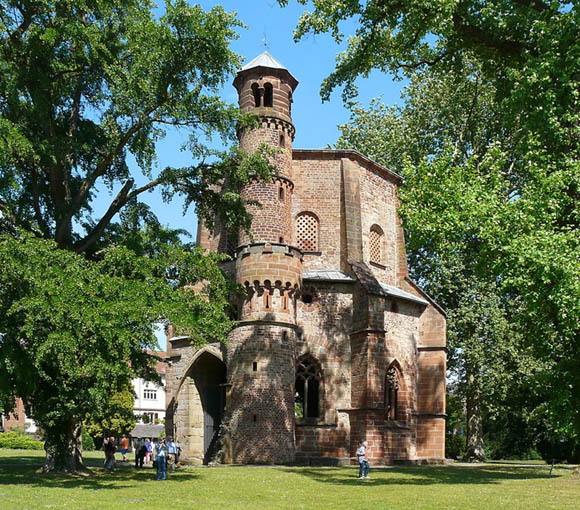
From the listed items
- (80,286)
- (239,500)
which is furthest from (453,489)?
(80,286)

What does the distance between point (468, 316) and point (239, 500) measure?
75.5 ft

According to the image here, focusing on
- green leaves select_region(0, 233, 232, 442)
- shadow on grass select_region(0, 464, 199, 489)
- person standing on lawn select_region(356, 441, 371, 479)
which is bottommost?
shadow on grass select_region(0, 464, 199, 489)

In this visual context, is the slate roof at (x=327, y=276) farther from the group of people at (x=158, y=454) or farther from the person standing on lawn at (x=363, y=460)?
the person standing on lawn at (x=363, y=460)

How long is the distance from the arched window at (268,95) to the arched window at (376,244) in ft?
25.7

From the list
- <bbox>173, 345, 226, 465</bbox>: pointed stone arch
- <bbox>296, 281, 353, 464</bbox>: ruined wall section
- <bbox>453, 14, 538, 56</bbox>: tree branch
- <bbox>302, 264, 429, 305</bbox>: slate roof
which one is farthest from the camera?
<bbox>173, 345, 226, 465</bbox>: pointed stone arch

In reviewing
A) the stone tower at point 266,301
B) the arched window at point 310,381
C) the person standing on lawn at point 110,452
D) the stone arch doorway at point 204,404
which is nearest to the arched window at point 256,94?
the stone tower at point 266,301

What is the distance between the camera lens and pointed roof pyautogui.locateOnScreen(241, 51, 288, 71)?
30661 millimetres

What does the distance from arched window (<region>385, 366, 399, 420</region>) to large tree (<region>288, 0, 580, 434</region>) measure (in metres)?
11.5

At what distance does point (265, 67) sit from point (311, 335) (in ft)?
39.5

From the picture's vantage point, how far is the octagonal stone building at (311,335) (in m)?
27.0

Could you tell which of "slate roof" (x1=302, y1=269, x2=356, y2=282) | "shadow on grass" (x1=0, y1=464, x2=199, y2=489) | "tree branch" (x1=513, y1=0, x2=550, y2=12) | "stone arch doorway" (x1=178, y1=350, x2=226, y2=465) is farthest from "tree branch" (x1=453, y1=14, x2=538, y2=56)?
"stone arch doorway" (x1=178, y1=350, x2=226, y2=465)

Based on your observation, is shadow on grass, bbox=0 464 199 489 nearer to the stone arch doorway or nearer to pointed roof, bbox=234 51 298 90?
the stone arch doorway

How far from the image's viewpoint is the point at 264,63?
30.8 metres

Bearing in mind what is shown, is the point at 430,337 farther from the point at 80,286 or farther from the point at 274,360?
the point at 80,286
